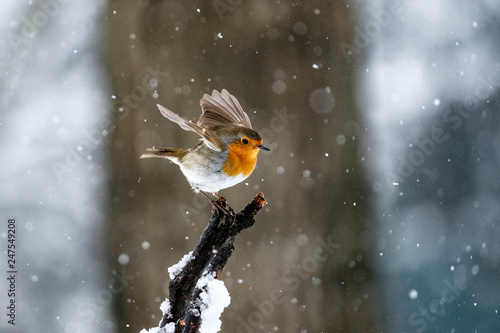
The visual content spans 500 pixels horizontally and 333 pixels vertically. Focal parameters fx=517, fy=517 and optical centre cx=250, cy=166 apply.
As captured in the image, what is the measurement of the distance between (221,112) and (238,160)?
0.15 meters

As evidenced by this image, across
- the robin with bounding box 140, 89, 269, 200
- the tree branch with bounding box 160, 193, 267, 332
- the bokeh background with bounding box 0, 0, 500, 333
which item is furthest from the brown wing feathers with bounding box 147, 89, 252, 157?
the bokeh background with bounding box 0, 0, 500, 333

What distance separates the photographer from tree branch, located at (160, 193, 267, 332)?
67 cm

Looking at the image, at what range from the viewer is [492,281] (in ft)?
13.2

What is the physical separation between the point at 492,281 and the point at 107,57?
10.8 feet

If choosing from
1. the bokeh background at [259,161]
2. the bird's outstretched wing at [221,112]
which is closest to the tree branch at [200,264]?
the bird's outstretched wing at [221,112]

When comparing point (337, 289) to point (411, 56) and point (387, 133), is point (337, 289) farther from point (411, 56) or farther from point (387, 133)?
point (411, 56)

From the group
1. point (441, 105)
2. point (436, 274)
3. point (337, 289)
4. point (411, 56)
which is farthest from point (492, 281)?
point (337, 289)

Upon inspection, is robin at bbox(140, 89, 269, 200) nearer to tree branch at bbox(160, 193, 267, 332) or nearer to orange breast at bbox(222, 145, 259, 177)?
orange breast at bbox(222, 145, 259, 177)

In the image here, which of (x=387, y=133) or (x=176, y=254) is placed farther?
(x=387, y=133)

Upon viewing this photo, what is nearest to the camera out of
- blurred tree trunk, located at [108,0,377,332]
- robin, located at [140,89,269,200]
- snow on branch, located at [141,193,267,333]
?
snow on branch, located at [141,193,267,333]

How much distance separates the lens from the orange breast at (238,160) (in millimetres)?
991

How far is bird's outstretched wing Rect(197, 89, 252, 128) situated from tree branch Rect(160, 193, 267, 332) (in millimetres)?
295

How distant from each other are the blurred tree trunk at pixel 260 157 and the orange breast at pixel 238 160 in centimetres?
124

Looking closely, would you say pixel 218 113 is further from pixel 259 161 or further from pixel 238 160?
pixel 259 161
